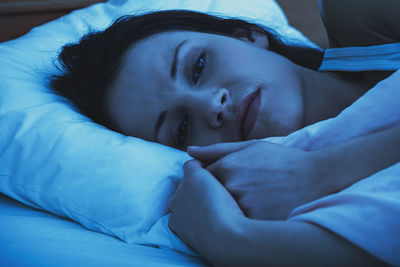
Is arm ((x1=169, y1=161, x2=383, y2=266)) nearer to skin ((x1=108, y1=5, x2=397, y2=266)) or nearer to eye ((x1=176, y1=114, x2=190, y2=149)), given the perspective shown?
skin ((x1=108, y1=5, x2=397, y2=266))

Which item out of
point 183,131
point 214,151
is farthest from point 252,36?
point 214,151

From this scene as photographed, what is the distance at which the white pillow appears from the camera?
70cm

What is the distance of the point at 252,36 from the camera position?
1.13 m

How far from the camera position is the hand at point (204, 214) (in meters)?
0.50

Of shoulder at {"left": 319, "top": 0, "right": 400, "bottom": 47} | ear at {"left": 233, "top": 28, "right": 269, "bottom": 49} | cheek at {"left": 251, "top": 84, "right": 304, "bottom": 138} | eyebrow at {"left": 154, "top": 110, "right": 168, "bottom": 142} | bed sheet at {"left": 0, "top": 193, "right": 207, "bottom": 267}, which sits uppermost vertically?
shoulder at {"left": 319, "top": 0, "right": 400, "bottom": 47}

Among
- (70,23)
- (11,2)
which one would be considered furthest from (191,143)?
(11,2)

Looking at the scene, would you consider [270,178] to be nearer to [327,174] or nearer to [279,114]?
[327,174]

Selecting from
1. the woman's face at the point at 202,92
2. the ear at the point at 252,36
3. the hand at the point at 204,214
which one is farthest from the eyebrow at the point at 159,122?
the ear at the point at 252,36

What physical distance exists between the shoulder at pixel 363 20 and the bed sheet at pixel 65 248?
619 millimetres

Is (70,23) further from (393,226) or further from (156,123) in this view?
(393,226)

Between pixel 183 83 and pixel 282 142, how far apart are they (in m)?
0.28

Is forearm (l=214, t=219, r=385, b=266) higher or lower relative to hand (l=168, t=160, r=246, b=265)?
higher

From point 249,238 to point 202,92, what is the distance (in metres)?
0.44

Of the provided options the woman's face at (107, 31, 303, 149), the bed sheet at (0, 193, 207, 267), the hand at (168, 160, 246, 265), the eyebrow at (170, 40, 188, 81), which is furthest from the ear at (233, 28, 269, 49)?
the bed sheet at (0, 193, 207, 267)
